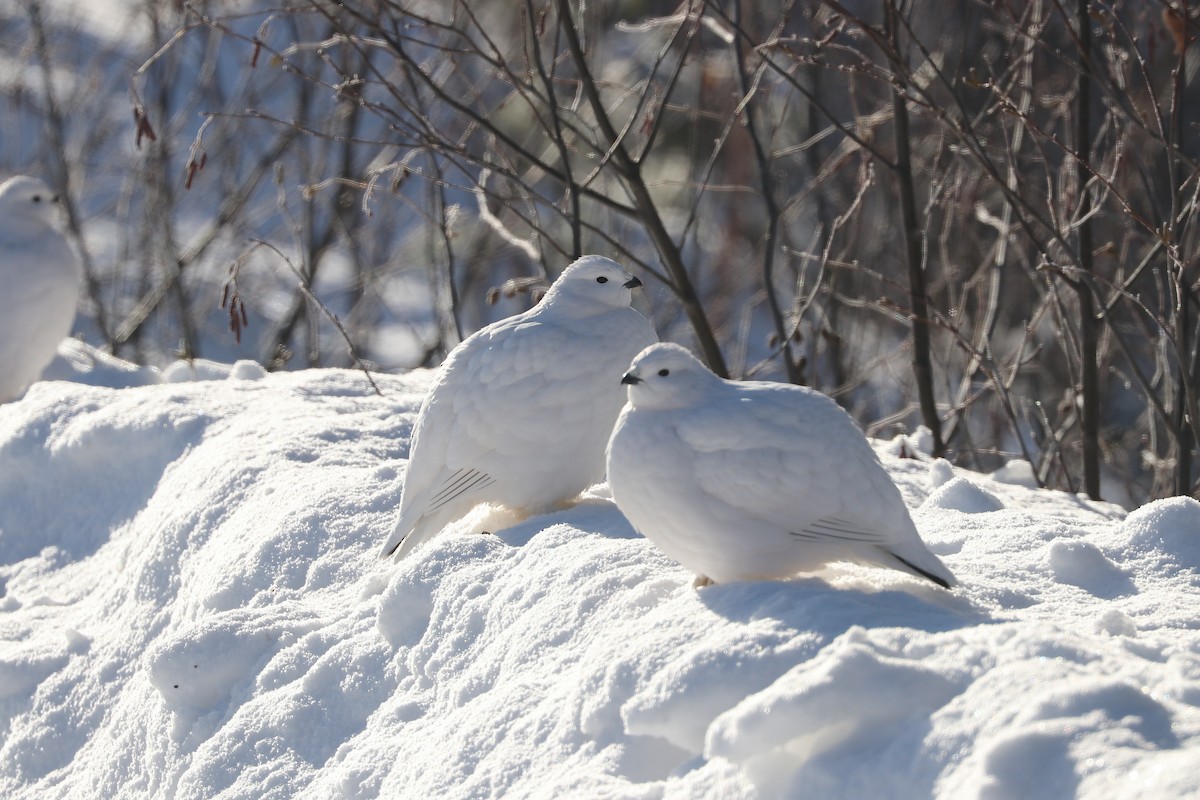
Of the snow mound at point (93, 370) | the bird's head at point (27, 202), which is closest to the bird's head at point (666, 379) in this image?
the snow mound at point (93, 370)

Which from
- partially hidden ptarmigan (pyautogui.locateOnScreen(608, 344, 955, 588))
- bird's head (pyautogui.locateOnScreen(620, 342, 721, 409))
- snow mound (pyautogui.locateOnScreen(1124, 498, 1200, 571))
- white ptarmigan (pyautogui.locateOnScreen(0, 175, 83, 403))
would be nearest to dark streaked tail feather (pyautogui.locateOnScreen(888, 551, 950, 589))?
partially hidden ptarmigan (pyautogui.locateOnScreen(608, 344, 955, 588))

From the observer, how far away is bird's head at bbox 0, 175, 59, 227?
5848 millimetres

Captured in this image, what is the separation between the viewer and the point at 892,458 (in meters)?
4.31

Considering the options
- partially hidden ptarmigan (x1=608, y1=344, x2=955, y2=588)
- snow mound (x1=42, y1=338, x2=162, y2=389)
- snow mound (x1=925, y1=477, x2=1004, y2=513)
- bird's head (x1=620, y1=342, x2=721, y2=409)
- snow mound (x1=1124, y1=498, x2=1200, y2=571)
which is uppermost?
bird's head (x1=620, y1=342, x2=721, y2=409)

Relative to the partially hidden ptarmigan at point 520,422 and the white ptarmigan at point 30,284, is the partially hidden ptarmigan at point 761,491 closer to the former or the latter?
the partially hidden ptarmigan at point 520,422

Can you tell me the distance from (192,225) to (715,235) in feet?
16.6

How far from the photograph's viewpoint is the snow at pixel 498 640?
1.98 metres

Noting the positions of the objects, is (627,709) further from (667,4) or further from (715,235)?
(715,235)

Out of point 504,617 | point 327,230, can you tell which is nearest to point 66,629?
point 504,617

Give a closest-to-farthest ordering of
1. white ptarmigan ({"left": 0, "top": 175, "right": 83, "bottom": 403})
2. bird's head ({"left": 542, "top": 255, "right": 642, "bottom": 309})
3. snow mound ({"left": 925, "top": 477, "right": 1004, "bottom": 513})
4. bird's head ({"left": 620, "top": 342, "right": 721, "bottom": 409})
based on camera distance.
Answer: bird's head ({"left": 620, "top": 342, "right": 721, "bottom": 409})
bird's head ({"left": 542, "top": 255, "right": 642, "bottom": 309})
snow mound ({"left": 925, "top": 477, "right": 1004, "bottom": 513})
white ptarmigan ({"left": 0, "top": 175, "right": 83, "bottom": 403})

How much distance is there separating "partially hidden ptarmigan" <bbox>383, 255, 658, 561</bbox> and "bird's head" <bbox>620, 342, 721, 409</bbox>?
1.94ft

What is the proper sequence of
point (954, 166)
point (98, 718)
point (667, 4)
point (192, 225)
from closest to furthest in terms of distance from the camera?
point (98, 718)
point (954, 166)
point (667, 4)
point (192, 225)

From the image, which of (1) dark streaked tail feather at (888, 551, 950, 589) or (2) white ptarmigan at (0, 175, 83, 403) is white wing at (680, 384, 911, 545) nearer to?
(1) dark streaked tail feather at (888, 551, 950, 589)

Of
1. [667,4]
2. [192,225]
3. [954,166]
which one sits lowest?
[192,225]
